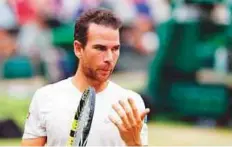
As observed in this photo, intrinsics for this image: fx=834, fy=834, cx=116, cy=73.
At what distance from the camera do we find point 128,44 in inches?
433

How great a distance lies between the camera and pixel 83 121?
3.19 metres

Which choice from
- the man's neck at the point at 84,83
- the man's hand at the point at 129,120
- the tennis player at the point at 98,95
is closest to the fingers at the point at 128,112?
the man's hand at the point at 129,120

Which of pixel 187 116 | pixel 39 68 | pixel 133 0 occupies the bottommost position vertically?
pixel 187 116

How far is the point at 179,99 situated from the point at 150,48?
0.93m

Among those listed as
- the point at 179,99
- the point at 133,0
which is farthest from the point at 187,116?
the point at 133,0

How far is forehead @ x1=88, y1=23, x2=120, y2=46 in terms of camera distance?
11.7ft

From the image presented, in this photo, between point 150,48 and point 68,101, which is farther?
point 150,48

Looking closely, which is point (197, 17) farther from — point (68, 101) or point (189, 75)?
point (68, 101)

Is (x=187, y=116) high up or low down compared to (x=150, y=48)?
down

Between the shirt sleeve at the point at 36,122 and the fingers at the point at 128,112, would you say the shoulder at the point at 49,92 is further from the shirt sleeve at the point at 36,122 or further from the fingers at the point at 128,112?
the fingers at the point at 128,112

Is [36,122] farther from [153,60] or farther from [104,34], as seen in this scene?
[153,60]

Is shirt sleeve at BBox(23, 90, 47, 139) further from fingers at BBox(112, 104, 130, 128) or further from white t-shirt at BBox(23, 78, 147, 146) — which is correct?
Answer: fingers at BBox(112, 104, 130, 128)

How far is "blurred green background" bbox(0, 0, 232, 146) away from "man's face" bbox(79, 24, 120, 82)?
21.3 feet

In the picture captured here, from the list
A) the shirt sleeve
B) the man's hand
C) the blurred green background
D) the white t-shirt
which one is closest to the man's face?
the white t-shirt
